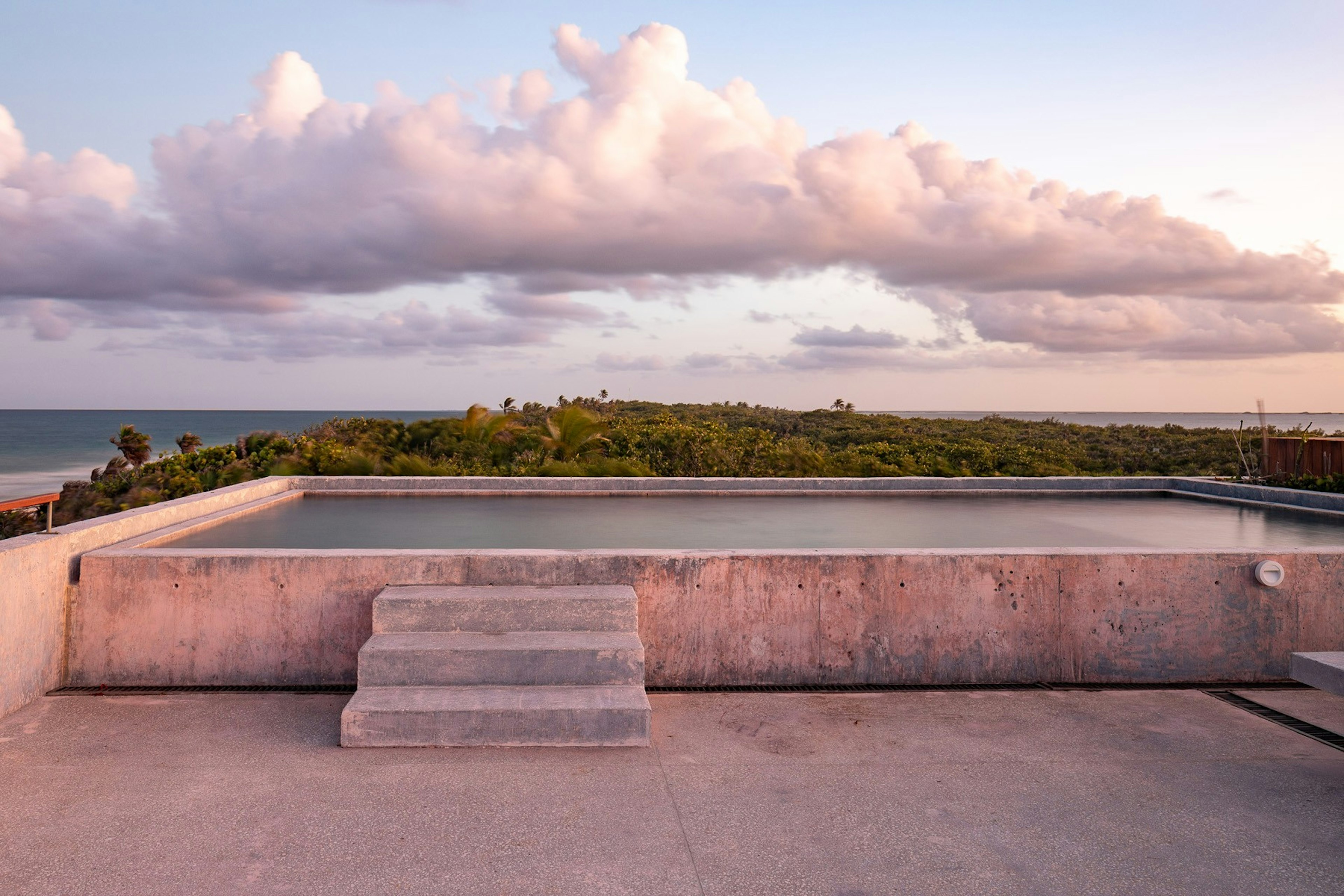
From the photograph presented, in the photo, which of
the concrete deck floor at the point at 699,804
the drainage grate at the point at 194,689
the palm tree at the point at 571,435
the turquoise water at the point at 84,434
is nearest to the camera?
the concrete deck floor at the point at 699,804

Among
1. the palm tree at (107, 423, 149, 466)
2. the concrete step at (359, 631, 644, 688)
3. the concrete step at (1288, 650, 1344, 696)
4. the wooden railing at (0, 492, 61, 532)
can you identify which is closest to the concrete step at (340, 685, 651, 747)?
the concrete step at (359, 631, 644, 688)

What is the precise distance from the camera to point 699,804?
3205mm

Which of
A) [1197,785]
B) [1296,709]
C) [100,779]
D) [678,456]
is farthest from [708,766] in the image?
[678,456]

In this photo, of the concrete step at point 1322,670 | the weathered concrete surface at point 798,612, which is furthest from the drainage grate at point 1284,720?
the concrete step at point 1322,670

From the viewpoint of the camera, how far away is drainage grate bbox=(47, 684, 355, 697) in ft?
14.6

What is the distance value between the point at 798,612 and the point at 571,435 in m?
9.59

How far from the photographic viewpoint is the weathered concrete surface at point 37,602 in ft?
13.3

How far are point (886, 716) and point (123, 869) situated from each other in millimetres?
3140

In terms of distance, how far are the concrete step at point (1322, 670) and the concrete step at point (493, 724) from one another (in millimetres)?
2786

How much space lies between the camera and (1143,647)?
15.7 ft

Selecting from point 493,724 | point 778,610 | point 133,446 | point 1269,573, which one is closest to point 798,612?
point 778,610

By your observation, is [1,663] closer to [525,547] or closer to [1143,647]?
[525,547]

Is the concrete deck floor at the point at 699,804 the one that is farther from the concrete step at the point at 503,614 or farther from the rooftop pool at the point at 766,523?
the rooftop pool at the point at 766,523

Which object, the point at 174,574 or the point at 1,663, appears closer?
the point at 1,663
